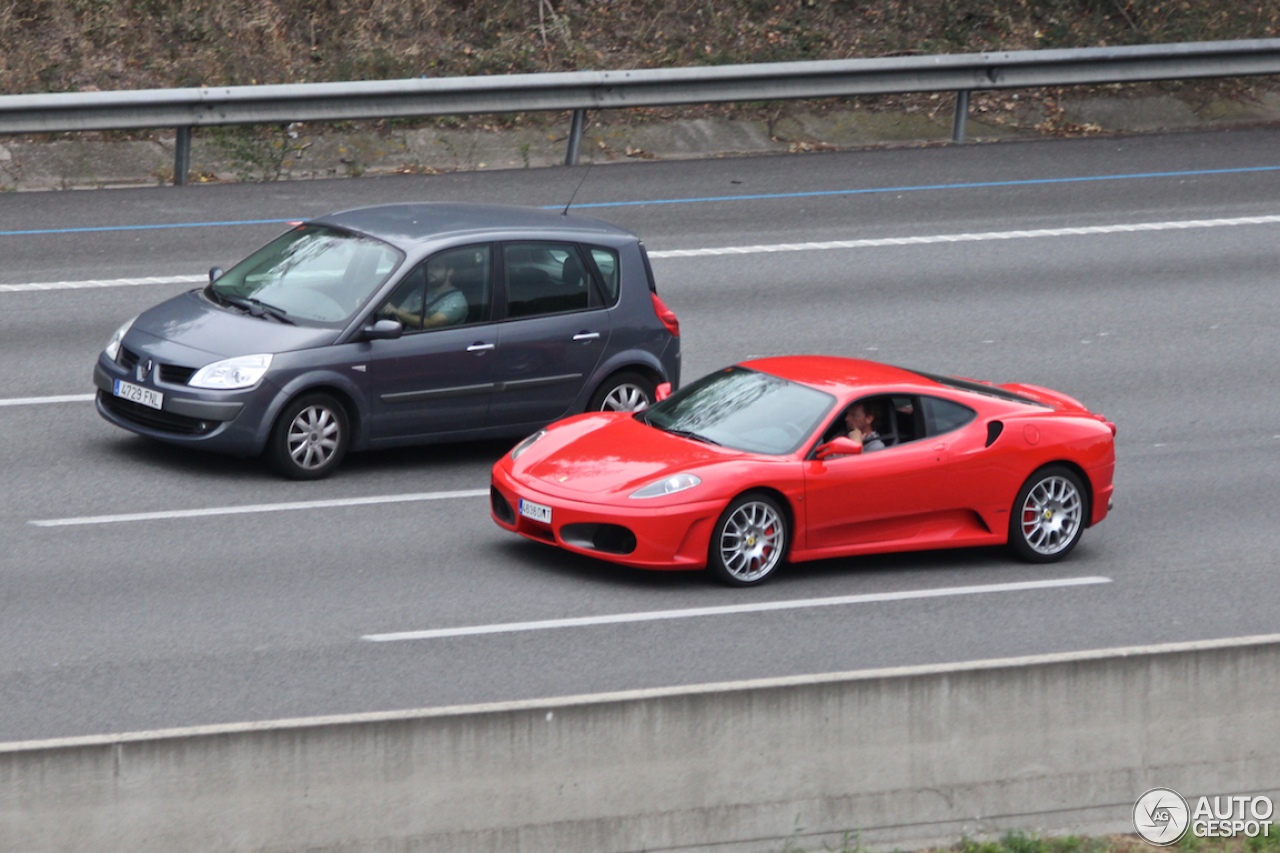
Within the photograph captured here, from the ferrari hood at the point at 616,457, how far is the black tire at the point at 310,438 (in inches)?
68.5

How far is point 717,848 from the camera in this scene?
802 centimetres

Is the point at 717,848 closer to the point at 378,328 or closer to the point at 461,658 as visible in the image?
the point at 461,658

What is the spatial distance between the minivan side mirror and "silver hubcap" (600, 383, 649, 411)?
1.77 m

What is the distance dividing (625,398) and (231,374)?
299 cm

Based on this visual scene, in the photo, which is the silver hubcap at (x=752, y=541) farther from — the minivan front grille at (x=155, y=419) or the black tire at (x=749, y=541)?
the minivan front grille at (x=155, y=419)

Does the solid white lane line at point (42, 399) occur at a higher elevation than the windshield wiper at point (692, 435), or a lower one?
lower

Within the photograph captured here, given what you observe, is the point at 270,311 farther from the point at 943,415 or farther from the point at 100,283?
the point at 943,415

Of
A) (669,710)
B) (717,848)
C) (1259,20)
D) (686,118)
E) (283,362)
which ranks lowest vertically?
(717,848)

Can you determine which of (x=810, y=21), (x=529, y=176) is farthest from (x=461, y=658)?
(x=810, y=21)

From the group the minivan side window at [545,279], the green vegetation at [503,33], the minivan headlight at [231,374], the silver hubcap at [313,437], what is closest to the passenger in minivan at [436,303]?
the minivan side window at [545,279]

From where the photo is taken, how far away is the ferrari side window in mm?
11516

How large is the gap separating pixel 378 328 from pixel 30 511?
2.56 meters

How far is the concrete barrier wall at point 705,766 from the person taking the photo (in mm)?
7250

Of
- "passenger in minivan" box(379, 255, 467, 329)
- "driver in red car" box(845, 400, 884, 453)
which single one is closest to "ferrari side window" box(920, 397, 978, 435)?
"driver in red car" box(845, 400, 884, 453)
